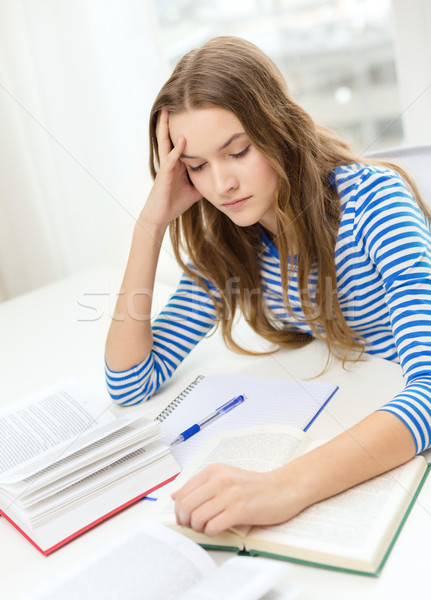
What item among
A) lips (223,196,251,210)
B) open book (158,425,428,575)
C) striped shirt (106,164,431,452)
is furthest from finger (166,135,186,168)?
open book (158,425,428,575)

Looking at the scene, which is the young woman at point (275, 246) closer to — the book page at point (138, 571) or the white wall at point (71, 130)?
the book page at point (138, 571)

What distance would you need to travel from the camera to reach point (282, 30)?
7.29 feet

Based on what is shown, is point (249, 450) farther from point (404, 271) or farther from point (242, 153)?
point (242, 153)

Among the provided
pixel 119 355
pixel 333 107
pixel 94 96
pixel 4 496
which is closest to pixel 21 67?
pixel 94 96

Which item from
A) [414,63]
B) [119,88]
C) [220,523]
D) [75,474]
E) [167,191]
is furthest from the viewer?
[119,88]

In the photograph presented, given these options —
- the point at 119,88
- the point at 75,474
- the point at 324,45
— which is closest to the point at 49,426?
the point at 75,474

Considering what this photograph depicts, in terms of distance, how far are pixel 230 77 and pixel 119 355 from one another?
0.48 m

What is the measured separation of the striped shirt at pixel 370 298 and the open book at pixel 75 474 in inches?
8.4

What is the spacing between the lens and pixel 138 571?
642 mm

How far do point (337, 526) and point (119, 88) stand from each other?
1726 mm

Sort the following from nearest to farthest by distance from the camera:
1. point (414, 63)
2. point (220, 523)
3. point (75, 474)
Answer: point (220, 523) < point (75, 474) < point (414, 63)

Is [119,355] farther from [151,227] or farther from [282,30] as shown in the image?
[282,30]

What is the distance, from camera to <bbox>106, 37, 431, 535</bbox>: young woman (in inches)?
35.2

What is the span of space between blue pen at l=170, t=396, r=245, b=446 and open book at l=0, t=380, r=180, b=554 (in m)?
0.04
